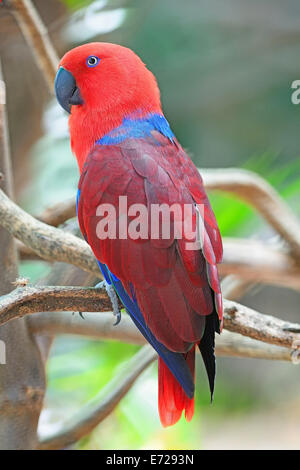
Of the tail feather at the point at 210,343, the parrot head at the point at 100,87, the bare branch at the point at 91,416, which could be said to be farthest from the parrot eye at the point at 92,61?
the bare branch at the point at 91,416

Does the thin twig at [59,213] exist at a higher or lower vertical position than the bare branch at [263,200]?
higher

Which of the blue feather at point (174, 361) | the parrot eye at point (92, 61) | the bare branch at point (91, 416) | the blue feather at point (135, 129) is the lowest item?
the bare branch at point (91, 416)

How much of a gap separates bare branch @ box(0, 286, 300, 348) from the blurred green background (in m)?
0.36

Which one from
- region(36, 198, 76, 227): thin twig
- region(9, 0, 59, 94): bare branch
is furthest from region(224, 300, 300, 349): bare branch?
region(9, 0, 59, 94): bare branch

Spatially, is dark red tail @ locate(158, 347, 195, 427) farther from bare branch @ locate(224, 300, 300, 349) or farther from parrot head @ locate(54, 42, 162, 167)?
parrot head @ locate(54, 42, 162, 167)

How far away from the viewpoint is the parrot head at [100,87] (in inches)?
24.0

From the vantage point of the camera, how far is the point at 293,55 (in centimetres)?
168

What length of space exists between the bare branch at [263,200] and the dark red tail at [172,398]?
45cm

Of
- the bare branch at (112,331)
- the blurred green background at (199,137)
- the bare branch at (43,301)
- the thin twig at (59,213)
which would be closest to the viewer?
the bare branch at (43,301)

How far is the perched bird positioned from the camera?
1.75ft

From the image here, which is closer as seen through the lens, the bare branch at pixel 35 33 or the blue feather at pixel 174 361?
the blue feather at pixel 174 361

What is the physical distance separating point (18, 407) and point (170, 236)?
345 mm

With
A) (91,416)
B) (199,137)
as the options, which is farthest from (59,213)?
(199,137)

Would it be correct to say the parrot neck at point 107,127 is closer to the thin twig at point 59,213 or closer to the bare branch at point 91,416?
the thin twig at point 59,213
